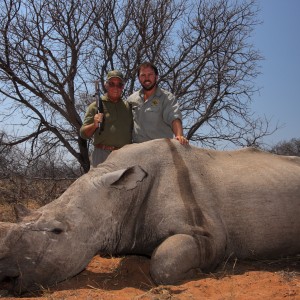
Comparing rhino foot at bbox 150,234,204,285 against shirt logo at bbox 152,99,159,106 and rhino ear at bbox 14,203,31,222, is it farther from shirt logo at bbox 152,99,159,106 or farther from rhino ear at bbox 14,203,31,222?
shirt logo at bbox 152,99,159,106

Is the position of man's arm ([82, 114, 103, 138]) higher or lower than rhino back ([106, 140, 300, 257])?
higher

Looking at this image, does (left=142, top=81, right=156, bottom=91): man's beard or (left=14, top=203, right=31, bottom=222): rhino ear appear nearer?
(left=14, top=203, right=31, bottom=222): rhino ear

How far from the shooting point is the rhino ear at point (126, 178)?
15.8 feet

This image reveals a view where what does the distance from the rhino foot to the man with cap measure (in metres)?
2.49

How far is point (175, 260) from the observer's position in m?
4.36

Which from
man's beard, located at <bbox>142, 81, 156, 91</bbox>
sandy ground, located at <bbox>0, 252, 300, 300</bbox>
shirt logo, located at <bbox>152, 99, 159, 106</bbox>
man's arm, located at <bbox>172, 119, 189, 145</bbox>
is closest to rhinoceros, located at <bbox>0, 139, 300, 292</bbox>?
sandy ground, located at <bbox>0, 252, 300, 300</bbox>

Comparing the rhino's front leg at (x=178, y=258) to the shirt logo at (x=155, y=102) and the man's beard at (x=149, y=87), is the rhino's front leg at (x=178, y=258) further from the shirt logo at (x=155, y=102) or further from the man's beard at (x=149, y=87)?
the man's beard at (x=149, y=87)

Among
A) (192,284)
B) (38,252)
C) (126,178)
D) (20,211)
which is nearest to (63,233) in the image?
(38,252)

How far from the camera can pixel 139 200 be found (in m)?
5.02

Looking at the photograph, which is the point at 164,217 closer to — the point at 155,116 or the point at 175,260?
the point at 175,260

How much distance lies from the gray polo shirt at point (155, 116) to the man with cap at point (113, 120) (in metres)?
0.16

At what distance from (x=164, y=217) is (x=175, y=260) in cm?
59

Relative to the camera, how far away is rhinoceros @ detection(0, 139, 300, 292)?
4223mm

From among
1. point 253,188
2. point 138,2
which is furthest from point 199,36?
point 253,188
